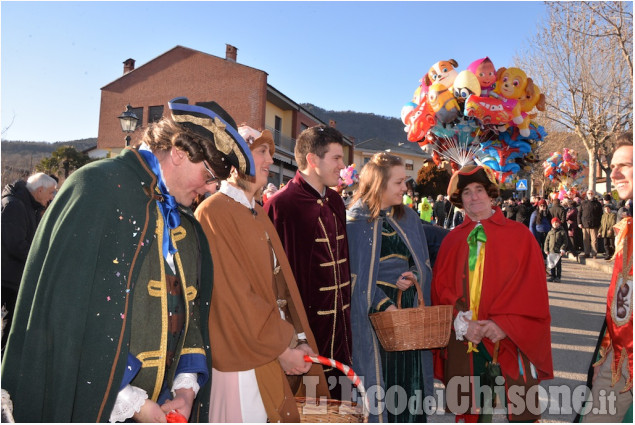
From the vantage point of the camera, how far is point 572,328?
787cm

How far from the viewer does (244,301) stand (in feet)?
8.43

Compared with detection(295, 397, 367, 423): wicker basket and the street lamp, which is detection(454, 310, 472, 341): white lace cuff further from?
the street lamp

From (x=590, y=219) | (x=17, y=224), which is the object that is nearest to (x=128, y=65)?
(x=590, y=219)

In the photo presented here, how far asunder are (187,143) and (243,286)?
0.92 meters

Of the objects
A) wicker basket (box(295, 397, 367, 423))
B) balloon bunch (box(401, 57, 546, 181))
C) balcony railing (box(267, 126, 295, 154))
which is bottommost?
wicker basket (box(295, 397, 367, 423))

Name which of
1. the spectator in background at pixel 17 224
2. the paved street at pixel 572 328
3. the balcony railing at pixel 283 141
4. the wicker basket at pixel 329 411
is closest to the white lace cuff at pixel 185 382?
the wicker basket at pixel 329 411

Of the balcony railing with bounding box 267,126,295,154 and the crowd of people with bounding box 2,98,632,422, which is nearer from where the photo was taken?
the crowd of people with bounding box 2,98,632,422

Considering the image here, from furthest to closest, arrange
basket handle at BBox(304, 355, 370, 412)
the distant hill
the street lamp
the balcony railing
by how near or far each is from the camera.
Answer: the distant hill
the balcony railing
the street lamp
basket handle at BBox(304, 355, 370, 412)

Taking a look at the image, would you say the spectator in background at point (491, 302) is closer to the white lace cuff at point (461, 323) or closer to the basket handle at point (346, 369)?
the white lace cuff at point (461, 323)

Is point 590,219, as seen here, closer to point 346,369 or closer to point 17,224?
point 346,369

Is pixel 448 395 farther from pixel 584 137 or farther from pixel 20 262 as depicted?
pixel 584 137

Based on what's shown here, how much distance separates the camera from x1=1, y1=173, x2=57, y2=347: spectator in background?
5059 mm

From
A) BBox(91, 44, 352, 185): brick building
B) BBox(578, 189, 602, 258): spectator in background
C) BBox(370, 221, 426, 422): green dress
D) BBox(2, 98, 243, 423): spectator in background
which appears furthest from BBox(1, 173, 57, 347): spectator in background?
BBox(91, 44, 352, 185): brick building

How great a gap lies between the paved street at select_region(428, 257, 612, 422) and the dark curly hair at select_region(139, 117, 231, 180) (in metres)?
3.00
